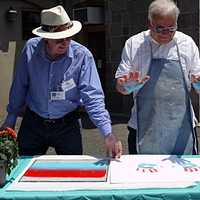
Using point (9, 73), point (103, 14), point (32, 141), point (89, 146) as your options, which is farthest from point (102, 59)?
point (32, 141)

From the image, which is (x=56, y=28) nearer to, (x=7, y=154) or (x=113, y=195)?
(x=7, y=154)

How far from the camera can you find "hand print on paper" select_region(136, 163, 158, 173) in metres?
2.61

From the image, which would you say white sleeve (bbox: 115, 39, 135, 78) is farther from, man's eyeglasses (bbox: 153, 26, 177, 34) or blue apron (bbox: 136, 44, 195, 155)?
man's eyeglasses (bbox: 153, 26, 177, 34)

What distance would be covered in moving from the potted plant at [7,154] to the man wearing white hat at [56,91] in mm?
554

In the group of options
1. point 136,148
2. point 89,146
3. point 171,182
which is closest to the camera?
point 171,182

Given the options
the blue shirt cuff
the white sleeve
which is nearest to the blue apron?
the white sleeve

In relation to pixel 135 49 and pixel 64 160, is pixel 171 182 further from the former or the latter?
pixel 135 49

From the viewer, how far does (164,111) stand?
2971 millimetres

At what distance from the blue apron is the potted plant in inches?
32.2

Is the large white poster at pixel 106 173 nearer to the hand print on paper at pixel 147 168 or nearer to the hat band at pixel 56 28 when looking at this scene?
the hand print on paper at pixel 147 168

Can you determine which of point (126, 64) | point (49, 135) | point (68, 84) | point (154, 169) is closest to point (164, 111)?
point (126, 64)

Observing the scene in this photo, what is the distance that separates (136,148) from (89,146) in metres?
4.42

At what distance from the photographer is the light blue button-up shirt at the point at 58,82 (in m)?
2.96

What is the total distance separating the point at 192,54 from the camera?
2.98 meters
